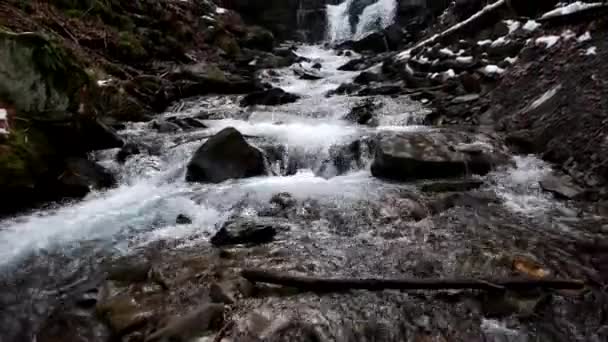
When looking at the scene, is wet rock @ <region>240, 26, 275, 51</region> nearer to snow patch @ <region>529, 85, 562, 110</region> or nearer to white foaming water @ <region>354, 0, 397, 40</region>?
white foaming water @ <region>354, 0, 397, 40</region>

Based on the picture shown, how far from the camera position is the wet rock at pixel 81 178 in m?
5.93

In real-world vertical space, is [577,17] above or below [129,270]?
above

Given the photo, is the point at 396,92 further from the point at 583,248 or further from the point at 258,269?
the point at 258,269

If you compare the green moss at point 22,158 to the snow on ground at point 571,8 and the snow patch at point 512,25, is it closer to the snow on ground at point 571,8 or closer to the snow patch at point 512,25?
the snow on ground at point 571,8

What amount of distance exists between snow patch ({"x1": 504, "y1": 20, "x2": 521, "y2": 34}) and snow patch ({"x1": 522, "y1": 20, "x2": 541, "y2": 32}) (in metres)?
0.26

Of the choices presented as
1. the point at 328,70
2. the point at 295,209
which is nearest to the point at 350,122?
the point at 295,209

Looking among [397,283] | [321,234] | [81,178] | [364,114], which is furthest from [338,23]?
[397,283]

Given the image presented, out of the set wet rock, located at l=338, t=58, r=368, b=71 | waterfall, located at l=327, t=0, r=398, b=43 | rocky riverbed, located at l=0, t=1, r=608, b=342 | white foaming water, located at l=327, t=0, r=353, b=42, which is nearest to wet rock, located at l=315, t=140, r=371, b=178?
rocky riverbed, located at l=0, t=1, r=608, b=342

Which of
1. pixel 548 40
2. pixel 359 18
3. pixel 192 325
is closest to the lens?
pixel 192 325

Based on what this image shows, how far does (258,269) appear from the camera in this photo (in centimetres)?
378

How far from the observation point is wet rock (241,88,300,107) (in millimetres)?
11594

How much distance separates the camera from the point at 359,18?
28734mm

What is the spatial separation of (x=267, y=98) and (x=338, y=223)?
24.0 feet

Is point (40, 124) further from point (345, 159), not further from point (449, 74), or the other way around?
point (449, 74)
